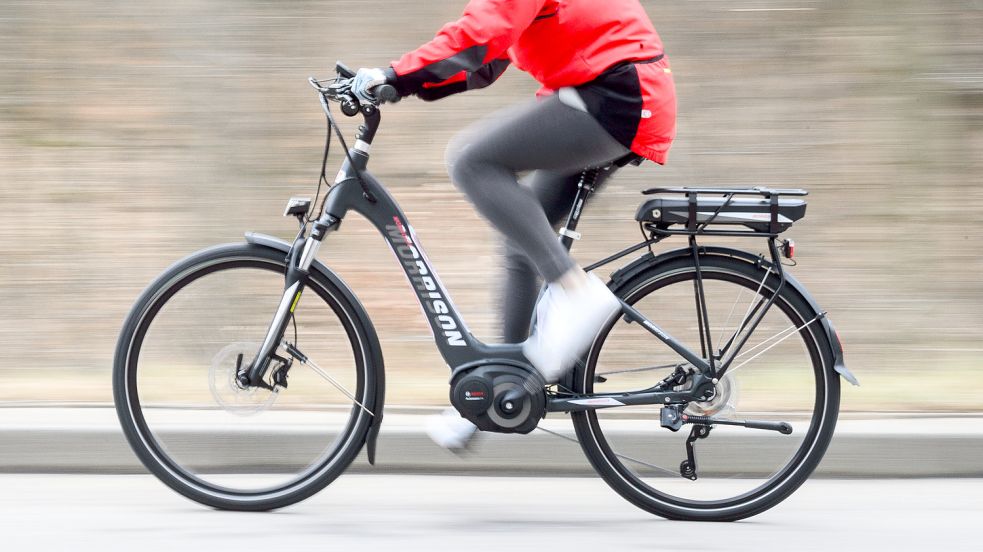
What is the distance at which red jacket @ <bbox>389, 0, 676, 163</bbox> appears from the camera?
325 cm

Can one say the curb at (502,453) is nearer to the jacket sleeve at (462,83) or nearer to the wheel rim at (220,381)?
the wheel rim at (220,381)

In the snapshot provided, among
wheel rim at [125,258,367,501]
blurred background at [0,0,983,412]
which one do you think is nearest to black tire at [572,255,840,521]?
wheel rim at [125,258,367,501]

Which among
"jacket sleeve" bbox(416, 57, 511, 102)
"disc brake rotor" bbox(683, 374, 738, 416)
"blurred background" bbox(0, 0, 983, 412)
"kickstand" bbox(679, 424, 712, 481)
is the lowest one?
"kickstand" bbox(679, 424, 712, 481)

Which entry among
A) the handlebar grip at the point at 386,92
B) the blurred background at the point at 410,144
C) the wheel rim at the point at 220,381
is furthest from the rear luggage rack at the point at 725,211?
the blurred background at the point at 410,144

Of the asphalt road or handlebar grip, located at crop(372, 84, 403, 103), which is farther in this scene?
the asphalt road

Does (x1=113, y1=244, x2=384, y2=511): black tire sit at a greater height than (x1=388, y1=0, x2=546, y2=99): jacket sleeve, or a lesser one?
lesser

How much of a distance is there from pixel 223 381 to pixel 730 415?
1703 millimetres

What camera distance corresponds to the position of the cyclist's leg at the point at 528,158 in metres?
3.47

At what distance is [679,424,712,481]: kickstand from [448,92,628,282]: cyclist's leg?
0.73 metres

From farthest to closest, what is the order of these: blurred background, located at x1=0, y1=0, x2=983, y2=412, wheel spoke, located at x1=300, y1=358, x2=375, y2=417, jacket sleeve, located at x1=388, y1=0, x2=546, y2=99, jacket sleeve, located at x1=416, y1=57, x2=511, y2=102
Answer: blurred background, located at x1=0, y1=0, x2=983, y2=412 < wheel spoke, located at x1=300, y1=358, x2=375, y2=417 < jacket sleeve, located at x1=416, y1=57, x2=511, y2=102 < jacket sleeve, located at x1=388, y1=0, x2=546, y2=99

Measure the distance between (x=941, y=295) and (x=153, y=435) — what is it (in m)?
3.88

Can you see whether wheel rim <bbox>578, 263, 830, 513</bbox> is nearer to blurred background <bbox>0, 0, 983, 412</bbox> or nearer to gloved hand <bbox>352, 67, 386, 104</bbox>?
gloved hand <bbox>352, 67, 386, 104</bbox>

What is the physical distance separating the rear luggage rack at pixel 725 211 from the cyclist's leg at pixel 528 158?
0.22m

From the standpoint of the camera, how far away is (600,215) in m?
5.67
